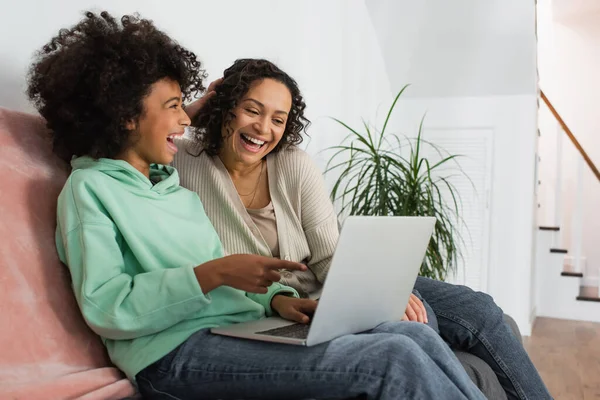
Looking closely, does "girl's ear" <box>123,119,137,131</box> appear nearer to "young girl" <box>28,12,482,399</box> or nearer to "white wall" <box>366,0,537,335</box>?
"young girl" <box>28,12,482,399</box>

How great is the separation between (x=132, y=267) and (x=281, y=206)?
549 millimetres

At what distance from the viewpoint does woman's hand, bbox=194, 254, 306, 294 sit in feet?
4.05

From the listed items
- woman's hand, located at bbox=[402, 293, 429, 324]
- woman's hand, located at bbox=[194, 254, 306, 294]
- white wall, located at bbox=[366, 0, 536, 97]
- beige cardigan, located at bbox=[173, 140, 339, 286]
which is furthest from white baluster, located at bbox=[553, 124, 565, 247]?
woman's hand, located at bbox=[194, 254, 306, 294]

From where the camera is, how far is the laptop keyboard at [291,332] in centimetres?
124

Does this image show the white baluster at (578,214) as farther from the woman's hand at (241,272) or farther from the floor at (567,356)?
the woman's hand at (241,272)

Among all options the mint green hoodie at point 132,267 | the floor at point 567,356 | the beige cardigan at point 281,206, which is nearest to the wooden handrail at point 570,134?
the floor at point 567,356

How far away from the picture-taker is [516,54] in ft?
14.0

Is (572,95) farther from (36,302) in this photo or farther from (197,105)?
(36,302)

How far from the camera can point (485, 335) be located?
1.78 meters

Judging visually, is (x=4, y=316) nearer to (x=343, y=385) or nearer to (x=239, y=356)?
(x=239, y=356)

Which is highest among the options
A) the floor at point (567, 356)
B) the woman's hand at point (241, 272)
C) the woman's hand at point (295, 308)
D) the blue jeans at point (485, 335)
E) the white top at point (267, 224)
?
the white top at point (267, 224)

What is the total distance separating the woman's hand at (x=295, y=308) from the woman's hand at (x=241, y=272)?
0.52ft

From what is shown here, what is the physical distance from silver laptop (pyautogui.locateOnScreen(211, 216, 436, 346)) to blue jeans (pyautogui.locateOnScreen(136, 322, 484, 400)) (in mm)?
29

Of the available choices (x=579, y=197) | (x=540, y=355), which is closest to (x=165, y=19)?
(x=540, y=355)
